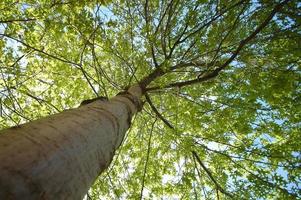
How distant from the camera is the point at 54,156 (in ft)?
3.47

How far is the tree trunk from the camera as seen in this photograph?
836mm

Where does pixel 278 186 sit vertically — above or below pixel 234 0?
below

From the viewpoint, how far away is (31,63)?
16.1 ft

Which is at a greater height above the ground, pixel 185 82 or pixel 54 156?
pixel 185 82

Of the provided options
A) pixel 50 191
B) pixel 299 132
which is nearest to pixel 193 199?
pixel 299 132

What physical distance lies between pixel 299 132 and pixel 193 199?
2371 mm

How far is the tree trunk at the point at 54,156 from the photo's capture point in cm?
84

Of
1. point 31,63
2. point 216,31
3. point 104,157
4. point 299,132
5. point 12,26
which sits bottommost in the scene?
point 104,157

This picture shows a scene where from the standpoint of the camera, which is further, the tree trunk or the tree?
the tree

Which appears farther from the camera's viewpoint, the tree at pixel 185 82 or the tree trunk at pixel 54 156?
the tree at pixel 185 82

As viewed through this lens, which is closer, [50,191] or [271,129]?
[50,191]

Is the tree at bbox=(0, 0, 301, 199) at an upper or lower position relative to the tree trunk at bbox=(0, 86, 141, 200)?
upper

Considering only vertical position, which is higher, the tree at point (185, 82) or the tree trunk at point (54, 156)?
the tree at point (185, 82)

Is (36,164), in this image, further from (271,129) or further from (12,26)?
(271,129)
